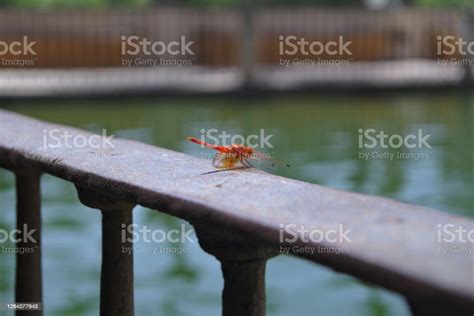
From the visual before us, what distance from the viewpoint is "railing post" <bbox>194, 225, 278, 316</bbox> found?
50.9 inches

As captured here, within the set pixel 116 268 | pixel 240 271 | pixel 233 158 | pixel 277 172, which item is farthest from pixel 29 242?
pixel 277 172

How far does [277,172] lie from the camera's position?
315 inches

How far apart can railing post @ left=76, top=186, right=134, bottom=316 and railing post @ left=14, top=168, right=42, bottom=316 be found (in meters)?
0.62

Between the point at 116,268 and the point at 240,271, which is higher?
the point at 240,271

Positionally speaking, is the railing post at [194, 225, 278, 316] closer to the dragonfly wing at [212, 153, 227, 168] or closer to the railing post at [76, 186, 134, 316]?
the dragonfly wing at [212, 153, 227, 168]

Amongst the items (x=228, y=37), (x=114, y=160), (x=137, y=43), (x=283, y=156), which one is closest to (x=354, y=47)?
(x=228, y=37)

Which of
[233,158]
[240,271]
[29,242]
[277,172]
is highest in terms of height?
[233,158]

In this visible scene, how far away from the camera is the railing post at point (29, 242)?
2289 mm

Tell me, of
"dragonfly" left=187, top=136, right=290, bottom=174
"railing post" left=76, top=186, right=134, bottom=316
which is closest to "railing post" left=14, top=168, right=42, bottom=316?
"railing post" left=76, top=186, right=134, bottom=316

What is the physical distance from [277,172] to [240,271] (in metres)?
6.69

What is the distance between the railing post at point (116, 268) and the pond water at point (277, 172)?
1.13 ft

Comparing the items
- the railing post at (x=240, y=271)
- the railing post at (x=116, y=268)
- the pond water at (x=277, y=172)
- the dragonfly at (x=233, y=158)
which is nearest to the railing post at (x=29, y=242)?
the railing post at (x=116, y=268)

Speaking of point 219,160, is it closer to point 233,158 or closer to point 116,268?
point 233,158

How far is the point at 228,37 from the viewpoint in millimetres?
16734
